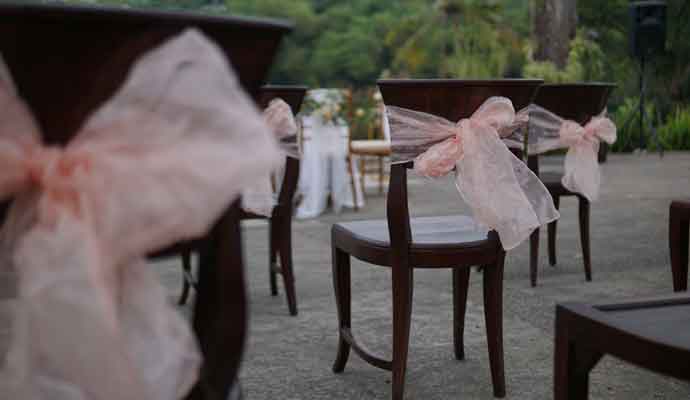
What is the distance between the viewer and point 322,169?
6391 mm

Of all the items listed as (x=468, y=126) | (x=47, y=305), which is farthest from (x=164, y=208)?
(x=468, y=126)

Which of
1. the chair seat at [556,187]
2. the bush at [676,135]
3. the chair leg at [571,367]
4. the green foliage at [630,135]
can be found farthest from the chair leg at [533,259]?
the bush at [676,135]

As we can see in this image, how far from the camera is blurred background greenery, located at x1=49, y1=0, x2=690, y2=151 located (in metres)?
11.6

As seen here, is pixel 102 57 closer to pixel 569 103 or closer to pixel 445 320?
pixel 445 320

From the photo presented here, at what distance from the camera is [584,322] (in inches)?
56.6

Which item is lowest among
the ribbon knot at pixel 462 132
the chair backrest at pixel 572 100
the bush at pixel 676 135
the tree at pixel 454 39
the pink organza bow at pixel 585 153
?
the bush at pixel 676 135

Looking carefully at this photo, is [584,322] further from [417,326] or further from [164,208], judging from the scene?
[417,326]

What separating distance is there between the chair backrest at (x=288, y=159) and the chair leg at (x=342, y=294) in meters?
0.85

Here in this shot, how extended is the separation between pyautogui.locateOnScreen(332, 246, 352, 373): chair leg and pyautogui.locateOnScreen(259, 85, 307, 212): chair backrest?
85 centimetres

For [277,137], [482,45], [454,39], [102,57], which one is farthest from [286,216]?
[454,39]

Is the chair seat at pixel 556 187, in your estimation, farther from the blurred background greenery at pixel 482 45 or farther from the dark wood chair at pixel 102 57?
the dark wood chair at pixel 102 57

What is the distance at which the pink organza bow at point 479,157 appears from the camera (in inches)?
85.1

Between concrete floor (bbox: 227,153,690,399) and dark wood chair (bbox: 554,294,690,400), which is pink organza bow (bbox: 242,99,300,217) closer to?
concrete floor (bbox: 227,153,690,399)

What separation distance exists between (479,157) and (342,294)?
2.27 feet
